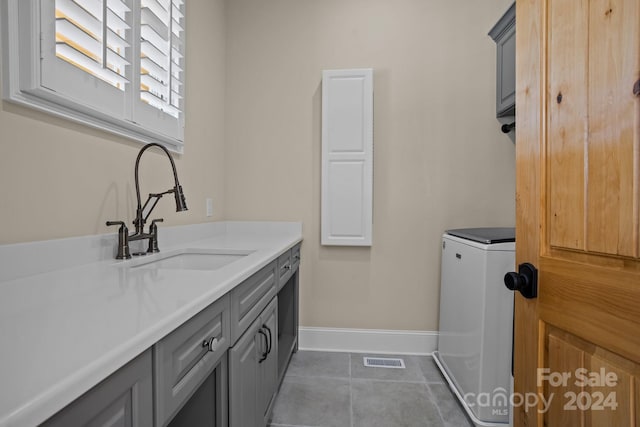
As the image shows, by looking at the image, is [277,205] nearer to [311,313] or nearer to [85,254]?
[311,313]

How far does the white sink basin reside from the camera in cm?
136

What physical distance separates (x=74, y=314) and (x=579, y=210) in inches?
43.1

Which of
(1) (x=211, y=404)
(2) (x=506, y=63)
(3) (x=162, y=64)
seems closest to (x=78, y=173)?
(3) (x=162, y=64)

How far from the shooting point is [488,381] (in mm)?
1488

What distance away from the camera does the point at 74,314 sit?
1.94ft

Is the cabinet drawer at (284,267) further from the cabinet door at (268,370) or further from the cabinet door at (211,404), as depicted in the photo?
the cabinet door at (211,404)

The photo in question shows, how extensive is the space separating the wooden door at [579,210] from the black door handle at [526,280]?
0.02 m

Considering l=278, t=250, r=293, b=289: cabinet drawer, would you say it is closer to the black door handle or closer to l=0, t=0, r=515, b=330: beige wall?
l=0, t=0, r=515, b=330: beige wall

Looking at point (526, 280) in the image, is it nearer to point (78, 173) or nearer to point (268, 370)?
point (268, 370)

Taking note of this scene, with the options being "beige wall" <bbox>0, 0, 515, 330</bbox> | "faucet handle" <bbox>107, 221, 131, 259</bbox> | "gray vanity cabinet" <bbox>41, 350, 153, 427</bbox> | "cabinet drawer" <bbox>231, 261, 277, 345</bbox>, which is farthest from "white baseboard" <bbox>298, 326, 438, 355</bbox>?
"gray vanity cabinet" <bbox>41, 350, 153, 427</bbox>

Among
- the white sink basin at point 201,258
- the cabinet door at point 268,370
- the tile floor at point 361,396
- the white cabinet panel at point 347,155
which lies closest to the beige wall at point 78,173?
the white sink basin at point 201,258

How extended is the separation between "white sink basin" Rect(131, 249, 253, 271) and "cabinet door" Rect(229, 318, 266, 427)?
0.38 meters

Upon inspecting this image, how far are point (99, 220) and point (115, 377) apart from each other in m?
0.90

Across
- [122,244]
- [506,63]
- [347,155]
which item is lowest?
[122,244]
